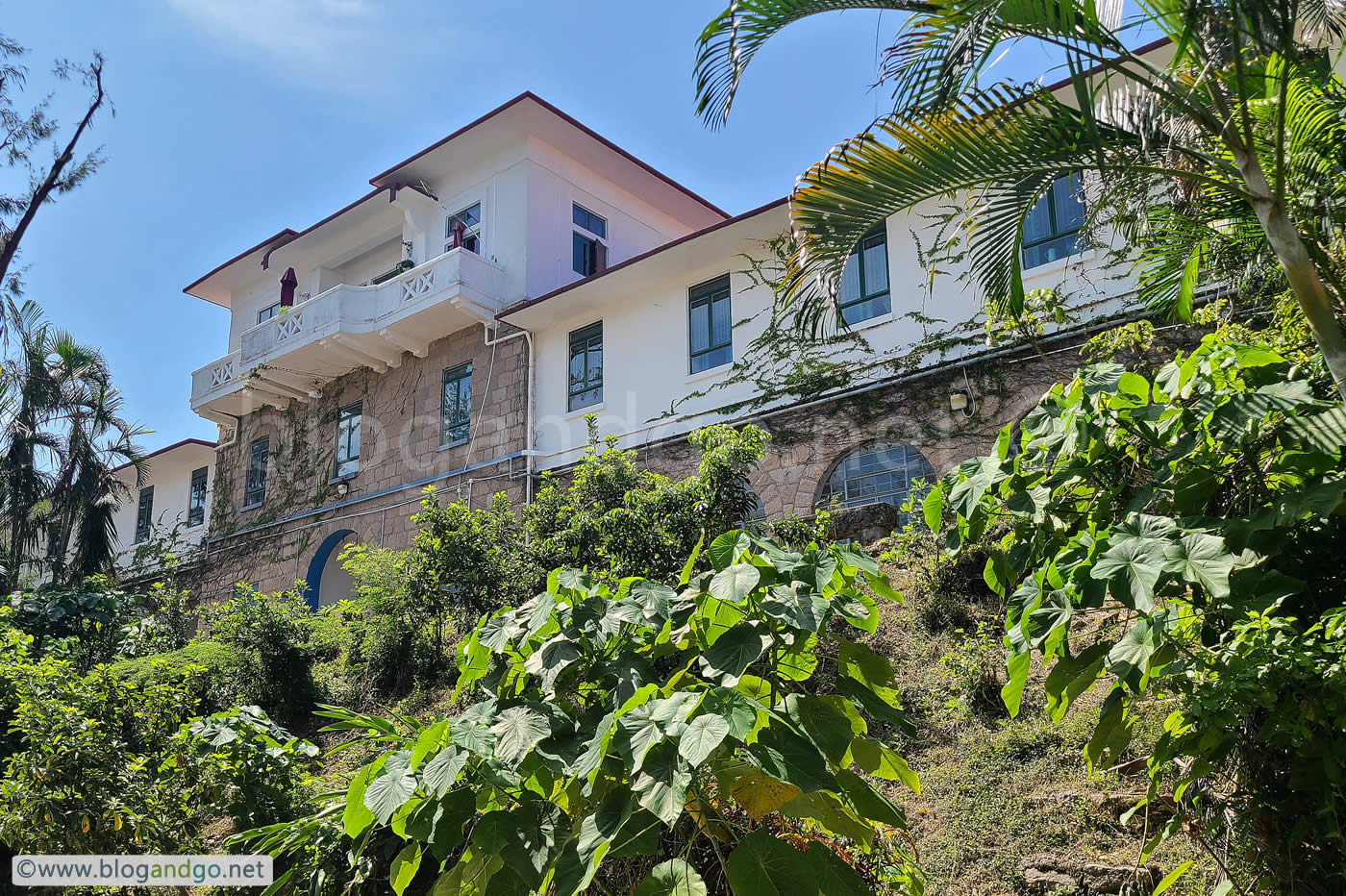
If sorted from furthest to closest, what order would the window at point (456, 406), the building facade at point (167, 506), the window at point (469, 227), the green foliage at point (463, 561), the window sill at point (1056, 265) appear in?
1. the building facade at point (167, 506)
2. the window at point (469, 227)
3. the window at point (456, 406)
4. the window sill at point (1056, 265)
5. the green foliage at point (463, 561)

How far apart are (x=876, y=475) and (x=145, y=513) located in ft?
64.0

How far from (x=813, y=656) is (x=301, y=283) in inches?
731

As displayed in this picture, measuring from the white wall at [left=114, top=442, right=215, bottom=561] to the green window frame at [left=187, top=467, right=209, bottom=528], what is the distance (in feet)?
0.39

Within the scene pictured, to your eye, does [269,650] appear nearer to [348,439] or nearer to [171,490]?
[348,439]

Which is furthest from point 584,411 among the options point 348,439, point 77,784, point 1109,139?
point 1109,139

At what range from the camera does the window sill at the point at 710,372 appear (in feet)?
43.3

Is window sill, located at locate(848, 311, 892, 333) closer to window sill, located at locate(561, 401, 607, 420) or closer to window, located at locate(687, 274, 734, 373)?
window, located at locate(687, 274, 734, 373)

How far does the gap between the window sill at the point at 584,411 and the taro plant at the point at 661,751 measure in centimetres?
1076

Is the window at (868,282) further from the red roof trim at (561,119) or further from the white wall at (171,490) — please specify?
the white wall at (171,490)

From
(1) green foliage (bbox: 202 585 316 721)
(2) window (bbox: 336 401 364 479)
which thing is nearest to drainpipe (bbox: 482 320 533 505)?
(2) window (bbox: 336 401 364 479)

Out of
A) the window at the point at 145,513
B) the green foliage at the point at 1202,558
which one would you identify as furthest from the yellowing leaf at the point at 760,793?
the window at the point at 145,513

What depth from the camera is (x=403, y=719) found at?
4039 millimetres

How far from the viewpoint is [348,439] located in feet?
59.1

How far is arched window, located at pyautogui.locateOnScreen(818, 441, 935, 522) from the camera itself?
1145cm
